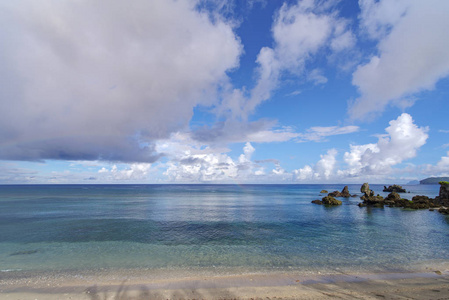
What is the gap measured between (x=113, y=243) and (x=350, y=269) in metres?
29.0

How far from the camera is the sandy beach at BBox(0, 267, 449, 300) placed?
1484cm

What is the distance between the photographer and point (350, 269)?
19.9 m

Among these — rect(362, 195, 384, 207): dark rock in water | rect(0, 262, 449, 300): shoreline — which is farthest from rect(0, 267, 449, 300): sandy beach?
rect(362, 195, 384, 207): dark rock in water

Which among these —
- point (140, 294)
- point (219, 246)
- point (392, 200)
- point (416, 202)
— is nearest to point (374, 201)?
point (392, 200)

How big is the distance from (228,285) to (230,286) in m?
0.21

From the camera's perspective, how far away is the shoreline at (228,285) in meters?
14.9

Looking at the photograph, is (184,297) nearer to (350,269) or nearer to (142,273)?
(142,273)

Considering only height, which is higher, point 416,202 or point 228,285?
point 416,202

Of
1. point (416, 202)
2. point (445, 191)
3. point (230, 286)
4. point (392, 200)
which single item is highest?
point (445, 191)

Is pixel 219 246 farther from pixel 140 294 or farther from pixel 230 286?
pixel 140 294

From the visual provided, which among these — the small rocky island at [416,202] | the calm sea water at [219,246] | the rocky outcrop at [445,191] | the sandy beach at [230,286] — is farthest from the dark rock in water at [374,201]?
the sandy beach at [230,286]

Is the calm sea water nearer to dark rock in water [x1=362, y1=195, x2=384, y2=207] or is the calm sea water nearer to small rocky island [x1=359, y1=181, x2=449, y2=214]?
small rocky island [x1=359, y1=181, x2=449, y2=214]

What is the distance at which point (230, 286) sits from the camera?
16.3 meters

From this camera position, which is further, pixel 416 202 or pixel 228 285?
pixel 416 202
